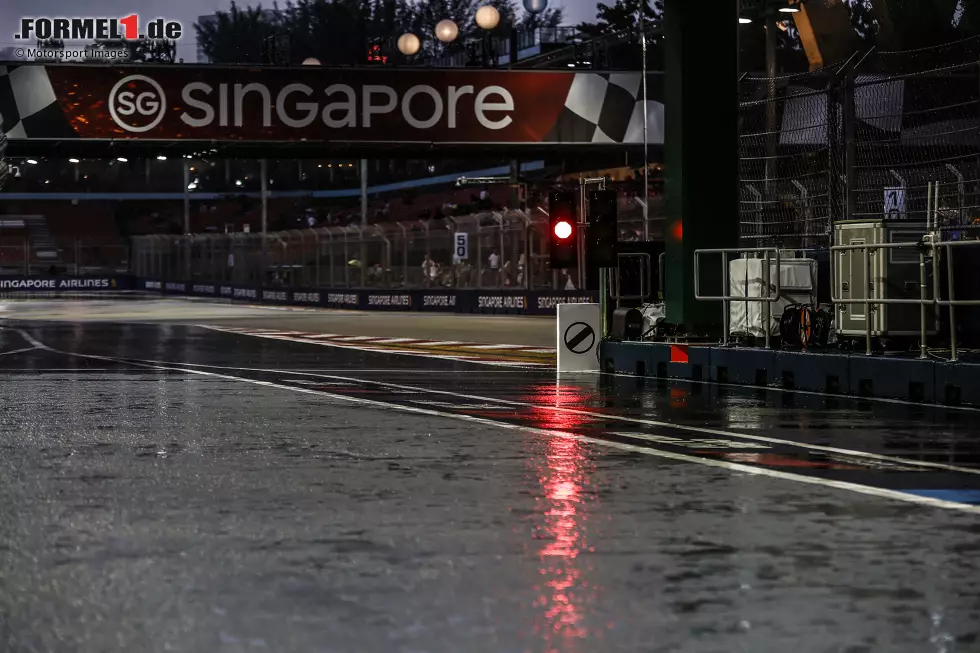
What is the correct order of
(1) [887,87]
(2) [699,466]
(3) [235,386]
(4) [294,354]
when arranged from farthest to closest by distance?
(4) [294,354] < (1) [887,87] < (3) [235,386] < (2) [699,466]

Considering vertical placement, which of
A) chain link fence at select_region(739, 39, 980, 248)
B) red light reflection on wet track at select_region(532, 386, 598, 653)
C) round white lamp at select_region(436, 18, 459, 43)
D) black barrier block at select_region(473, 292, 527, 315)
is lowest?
red light reflection on wet track at select_region(532, 386, 598, 653)

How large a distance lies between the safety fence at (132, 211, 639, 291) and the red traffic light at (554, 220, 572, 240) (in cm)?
1943

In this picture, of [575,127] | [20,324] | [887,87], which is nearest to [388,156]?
[575,127]

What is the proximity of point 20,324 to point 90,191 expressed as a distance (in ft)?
291

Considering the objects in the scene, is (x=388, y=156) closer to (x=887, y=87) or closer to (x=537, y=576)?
(x=887, y=87)

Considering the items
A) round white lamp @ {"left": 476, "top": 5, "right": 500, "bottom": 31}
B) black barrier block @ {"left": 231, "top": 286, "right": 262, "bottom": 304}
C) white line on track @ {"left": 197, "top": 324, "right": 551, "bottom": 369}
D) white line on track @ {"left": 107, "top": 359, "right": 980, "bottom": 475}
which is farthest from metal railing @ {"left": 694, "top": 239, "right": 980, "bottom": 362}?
black barrier block @ {"left": 231, "top": 286, "right": 262, "bottom": 304}

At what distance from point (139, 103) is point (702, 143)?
2160 centimetres

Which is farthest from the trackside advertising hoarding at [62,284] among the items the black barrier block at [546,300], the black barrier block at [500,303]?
the black barrier block at [546,300]

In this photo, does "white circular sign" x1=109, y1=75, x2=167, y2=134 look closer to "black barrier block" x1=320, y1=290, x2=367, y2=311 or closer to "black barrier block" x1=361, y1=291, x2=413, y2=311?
"black barrier block" x1=361, y1=291, x2=413, y2=311

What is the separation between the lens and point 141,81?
40.8m

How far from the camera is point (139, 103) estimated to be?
40.7 meters

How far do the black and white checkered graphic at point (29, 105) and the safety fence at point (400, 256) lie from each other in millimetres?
12603

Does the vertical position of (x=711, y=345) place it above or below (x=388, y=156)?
below

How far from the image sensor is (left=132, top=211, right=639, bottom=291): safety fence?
48.1 metres
